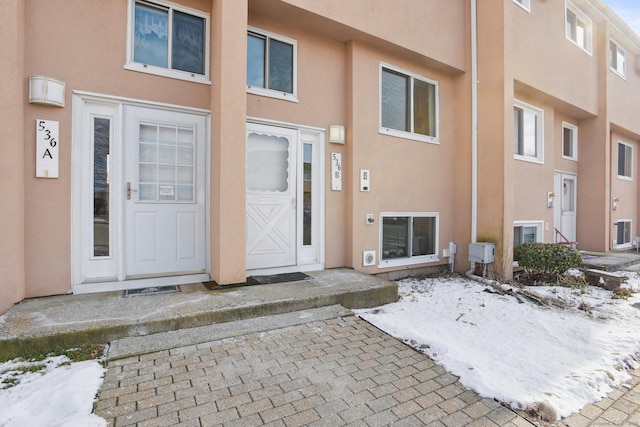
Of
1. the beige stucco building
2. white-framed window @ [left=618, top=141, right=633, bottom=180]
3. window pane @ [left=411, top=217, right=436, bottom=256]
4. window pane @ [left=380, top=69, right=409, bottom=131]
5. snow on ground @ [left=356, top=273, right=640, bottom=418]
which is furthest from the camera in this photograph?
white-framed window @ [left=618, top=141, right=633, bottom=180]

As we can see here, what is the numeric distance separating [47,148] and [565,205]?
38.0 ft

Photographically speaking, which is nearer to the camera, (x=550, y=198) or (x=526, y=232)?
(x=526, y=232)

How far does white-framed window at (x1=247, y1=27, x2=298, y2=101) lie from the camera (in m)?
4.88

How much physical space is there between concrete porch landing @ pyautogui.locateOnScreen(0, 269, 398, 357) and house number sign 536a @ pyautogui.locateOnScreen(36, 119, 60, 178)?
4.54 feet

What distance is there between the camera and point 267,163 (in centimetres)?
507

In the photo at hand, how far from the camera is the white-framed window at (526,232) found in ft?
24.8

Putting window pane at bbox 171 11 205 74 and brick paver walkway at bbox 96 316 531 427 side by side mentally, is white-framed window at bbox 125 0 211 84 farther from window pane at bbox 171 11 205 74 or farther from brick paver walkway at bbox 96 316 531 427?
brick paver walkway at bbox 96 316 531 427

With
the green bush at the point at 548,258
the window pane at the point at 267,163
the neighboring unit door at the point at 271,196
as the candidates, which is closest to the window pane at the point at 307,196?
the neighboring unit door at the point at 271,196

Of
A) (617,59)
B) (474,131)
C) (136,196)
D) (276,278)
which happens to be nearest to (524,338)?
(276,278)

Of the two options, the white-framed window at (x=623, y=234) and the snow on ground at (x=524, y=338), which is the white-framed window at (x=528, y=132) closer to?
the snow on ground at (x=524, y=338)

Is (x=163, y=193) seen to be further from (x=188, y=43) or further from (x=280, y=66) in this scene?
(x=280, y=66)

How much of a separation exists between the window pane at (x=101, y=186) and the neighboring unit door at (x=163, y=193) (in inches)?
7.9

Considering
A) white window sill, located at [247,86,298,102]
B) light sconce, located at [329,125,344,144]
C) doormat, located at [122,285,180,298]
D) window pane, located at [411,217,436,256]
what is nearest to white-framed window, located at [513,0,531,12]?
window pane, located at [411,217,436,256]

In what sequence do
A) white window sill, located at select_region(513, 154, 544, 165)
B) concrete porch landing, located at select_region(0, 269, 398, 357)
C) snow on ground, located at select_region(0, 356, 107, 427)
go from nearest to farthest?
snow on ground, located at select_region(0, 356, 107, 427)
concrete porch landing, located at select_region(0, 269, 398, 357)
white window sill, located at select_region(513, 154, 544, 165)
